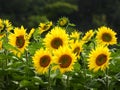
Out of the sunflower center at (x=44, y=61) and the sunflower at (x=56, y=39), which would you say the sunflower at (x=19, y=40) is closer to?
the sunflower at (x=56, y=39)

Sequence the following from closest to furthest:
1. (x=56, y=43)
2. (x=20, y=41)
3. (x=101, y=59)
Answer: (x=101, y=59) < (x=56, y=43) < (x=20, y=41)

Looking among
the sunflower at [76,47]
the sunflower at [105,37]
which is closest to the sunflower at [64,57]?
the sunflower at [76,47]

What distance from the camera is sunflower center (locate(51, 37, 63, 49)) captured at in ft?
12.1

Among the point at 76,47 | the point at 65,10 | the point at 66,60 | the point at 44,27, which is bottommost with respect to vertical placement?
the point at 66,60

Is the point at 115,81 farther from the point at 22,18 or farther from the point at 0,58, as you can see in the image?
the point at 22,18

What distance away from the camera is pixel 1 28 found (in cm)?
415

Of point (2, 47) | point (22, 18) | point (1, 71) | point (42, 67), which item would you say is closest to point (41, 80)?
point (42, 67)

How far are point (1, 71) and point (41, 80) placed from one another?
32cm

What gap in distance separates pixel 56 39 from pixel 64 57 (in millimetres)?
241

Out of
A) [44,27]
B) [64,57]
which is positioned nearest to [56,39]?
[64,57]

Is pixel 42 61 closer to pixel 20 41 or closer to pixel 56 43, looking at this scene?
pixel 56 43

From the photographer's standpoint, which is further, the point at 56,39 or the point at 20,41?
the point at 20,41

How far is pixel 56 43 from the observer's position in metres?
3.71

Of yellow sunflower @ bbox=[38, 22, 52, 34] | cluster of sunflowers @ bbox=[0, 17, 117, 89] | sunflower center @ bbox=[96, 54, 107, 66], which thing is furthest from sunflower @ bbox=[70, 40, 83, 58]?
yellow sunflower @ bbox=[38, 22, 52, 34]
